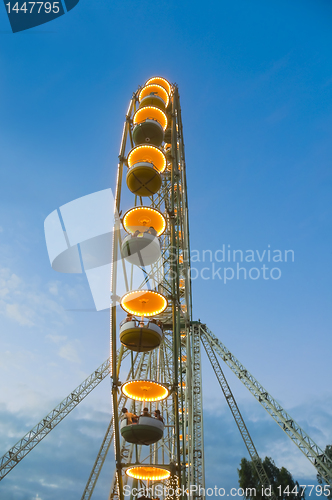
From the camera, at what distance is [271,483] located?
4431 centimetres

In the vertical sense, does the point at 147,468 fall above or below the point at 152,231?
below

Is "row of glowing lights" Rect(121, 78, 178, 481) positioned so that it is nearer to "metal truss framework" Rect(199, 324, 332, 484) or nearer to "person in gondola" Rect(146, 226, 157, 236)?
"person in gondola" Rect(146, 226, 157, 236)

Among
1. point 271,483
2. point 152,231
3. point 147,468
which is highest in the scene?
point 152,231

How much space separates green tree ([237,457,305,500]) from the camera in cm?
4231

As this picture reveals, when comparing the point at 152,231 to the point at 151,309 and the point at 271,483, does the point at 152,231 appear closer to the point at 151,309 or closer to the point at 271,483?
the point at 151,309

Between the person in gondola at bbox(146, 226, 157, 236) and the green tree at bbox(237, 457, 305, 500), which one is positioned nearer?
the person in gondola at bbox(146, 226, 157, 236)

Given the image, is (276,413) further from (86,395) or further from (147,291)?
(147,291)

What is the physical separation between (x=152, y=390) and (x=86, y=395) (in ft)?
98.4

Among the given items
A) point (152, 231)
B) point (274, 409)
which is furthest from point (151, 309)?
point (274, 409)

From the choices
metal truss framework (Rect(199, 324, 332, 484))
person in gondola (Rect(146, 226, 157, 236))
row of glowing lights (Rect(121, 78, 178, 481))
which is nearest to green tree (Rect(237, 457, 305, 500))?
metal truss framework (Rect(199, 324, 332, 484))

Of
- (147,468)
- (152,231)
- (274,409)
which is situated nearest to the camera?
(147,468)

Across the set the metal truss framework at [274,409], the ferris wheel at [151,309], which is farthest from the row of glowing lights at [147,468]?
the metal truss framework at [274,409]

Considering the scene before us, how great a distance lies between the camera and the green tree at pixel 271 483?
139 ft

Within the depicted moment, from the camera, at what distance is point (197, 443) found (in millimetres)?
32938
